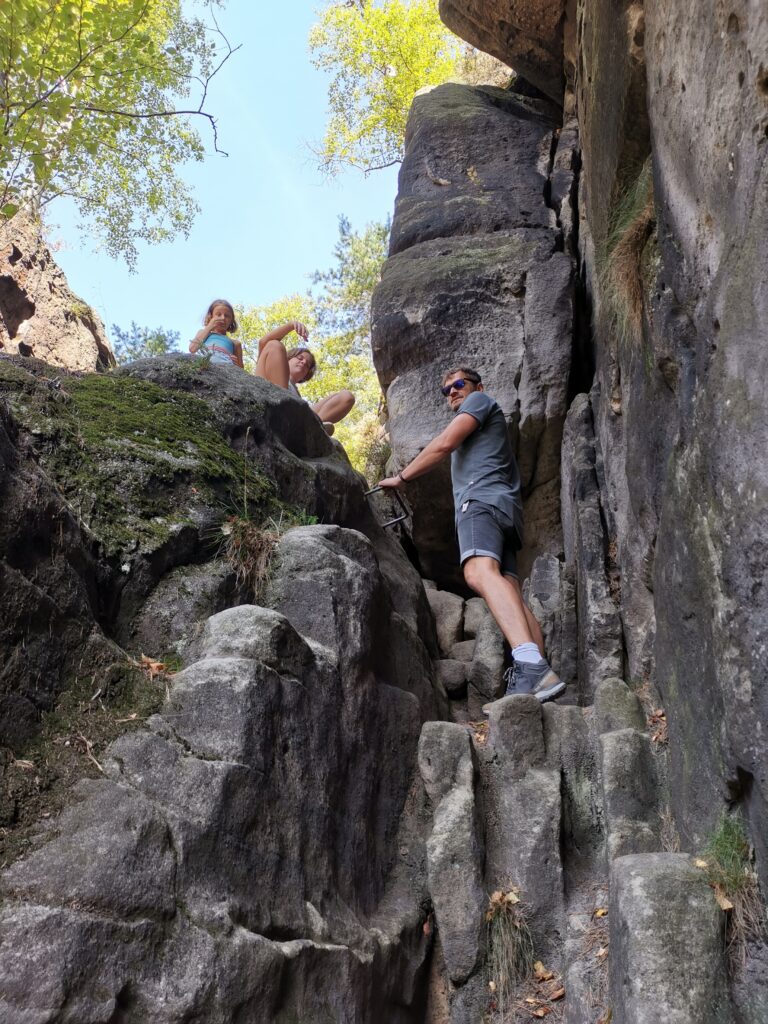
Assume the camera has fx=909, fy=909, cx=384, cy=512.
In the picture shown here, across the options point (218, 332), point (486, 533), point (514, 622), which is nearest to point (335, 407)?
point (218, 332)

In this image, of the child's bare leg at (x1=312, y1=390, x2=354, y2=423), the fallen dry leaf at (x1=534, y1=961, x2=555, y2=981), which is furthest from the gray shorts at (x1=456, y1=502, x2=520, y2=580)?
the child's bare leg at (x1=312, y1=390, x2=354, y2=423)

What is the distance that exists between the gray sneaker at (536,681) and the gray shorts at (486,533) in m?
0.92

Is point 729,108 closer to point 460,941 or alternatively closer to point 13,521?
point 13,521

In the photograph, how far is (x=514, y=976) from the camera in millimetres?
4320

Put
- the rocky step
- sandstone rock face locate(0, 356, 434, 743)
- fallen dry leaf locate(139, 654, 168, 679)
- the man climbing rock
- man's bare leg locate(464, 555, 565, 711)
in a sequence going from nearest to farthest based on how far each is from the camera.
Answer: the rocky step, sandstone rock face locate(0, 356, 434, 743), fallen dry leaf locate(139, 654, 168, 679), man's bare leg locate(464, 555, 565, 711), the man climbing rock

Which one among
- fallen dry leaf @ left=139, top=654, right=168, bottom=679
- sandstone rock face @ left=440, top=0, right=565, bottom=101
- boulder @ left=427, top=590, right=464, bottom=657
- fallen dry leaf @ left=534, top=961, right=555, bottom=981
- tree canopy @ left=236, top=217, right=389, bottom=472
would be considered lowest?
fallen dry leaf @ left=534, top=961, right=555, bottom=981

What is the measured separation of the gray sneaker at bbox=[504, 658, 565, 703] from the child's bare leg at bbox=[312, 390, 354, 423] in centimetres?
511

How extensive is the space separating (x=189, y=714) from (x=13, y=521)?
1205 mm

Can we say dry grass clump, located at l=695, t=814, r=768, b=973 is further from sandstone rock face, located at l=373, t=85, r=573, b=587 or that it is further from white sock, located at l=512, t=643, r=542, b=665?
sandstone rock face, located at l=373, t=85, r=573, b=587

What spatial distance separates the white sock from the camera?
Answer: 6.06m

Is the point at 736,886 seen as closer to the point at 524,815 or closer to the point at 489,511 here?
the point at 524,815

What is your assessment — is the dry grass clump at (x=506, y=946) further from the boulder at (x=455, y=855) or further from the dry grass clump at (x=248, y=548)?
the dry grass clump at (x=248, y=548)

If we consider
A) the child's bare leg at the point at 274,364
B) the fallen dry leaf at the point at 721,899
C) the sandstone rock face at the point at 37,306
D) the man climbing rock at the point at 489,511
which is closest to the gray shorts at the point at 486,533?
the man climbing rock at the point at 489,511

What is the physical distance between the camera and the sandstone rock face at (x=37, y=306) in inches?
542
